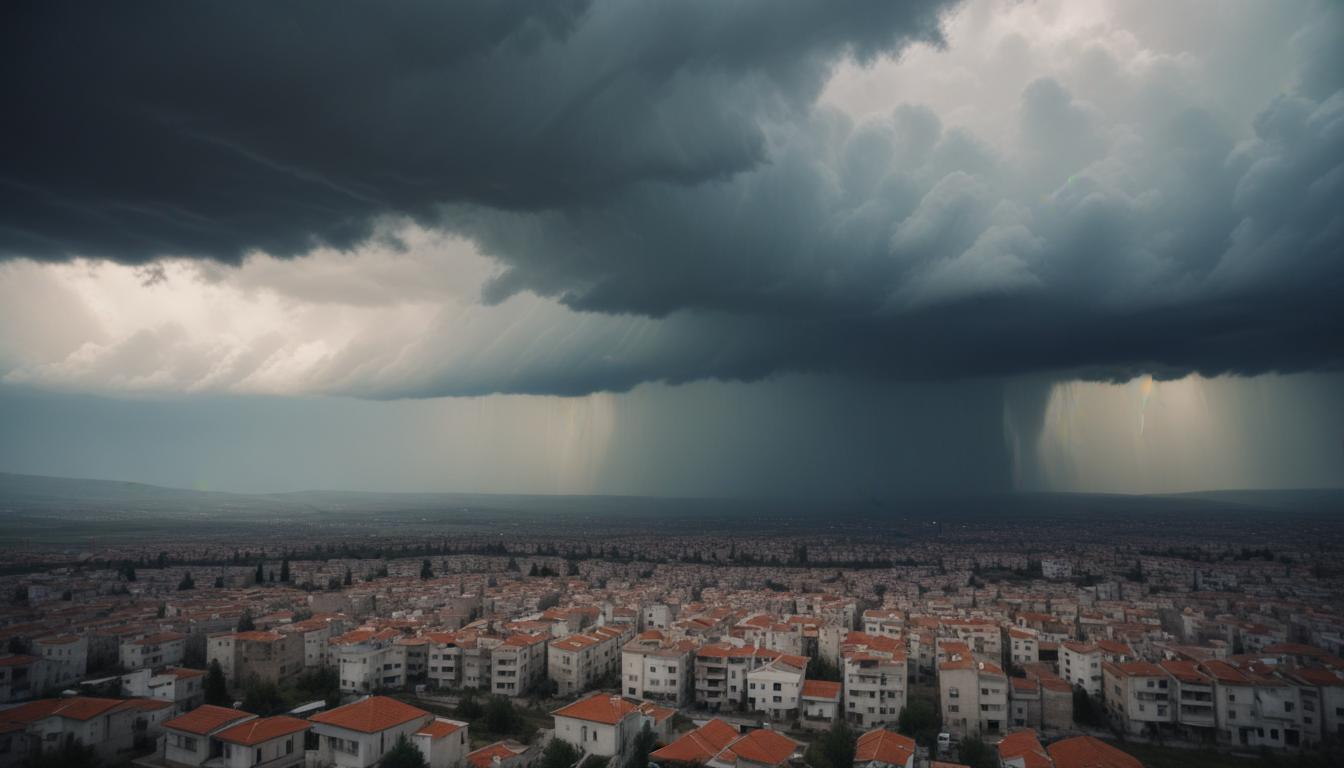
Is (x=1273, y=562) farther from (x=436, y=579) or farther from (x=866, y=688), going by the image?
(x=436, y=579)

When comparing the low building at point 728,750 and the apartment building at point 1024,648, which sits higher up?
the low building at point 728,750

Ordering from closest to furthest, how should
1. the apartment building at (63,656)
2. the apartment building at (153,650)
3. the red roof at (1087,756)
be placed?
the red roof at (1087,756) < the apartment building at (63,656) < the apartment building at (153,650)

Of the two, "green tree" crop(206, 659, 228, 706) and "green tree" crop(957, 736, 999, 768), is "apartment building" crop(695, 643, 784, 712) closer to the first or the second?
"green tree" crop(957, 736, 999, 768)

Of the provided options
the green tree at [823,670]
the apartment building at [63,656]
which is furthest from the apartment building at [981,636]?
the apartment building at [63,656]

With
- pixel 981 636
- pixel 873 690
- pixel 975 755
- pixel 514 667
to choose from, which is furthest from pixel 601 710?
pixel 981 636

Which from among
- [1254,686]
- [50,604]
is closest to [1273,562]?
[1254,686]

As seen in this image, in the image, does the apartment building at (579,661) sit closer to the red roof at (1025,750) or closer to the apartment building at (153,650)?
the red roof at (1025,750)
